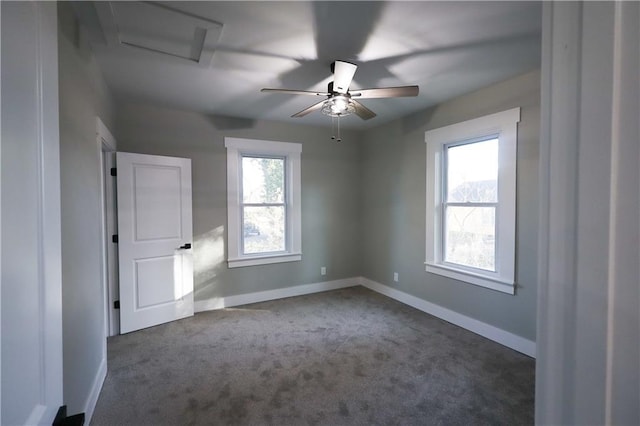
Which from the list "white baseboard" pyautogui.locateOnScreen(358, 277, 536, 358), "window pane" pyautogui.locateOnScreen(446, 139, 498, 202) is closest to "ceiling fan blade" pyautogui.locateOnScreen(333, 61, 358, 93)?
"window pane" pyautogui.locateOnScreen(446, 139, 498, 202)

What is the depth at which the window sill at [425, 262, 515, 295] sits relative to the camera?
299 cm

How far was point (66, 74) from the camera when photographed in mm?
1714

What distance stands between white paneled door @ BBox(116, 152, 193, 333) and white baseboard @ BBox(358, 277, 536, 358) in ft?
8.93

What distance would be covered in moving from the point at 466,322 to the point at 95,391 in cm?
345

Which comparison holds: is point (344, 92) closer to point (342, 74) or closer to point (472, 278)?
point (342, 74)

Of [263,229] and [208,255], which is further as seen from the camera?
[263,229]

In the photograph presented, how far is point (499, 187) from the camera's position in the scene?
3053 mm

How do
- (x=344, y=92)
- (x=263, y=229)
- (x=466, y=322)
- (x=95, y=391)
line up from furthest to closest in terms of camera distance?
(x=263, y=229), (x=466, y=322), (x=344, y=92), (x=95, y=391)

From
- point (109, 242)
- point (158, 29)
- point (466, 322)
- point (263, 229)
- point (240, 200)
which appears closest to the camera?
point (158, 29)

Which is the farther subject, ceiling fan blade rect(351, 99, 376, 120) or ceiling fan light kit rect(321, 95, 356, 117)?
ceiling fan blade rect(351, 99, 376, 120)

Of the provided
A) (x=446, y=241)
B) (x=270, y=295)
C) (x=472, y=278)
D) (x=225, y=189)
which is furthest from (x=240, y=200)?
(x=472, y=278)

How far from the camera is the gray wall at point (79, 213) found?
5.46ft

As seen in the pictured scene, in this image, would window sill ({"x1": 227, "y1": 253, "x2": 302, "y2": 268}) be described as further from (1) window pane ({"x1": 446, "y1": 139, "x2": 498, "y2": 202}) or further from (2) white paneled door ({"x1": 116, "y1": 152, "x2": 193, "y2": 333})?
(1) window pane ({"x1": 446, "y1": 139, "x2": 498, "y2": 202})

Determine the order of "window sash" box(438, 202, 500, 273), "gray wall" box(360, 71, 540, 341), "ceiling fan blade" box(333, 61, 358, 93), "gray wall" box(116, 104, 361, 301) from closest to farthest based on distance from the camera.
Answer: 1. "ceiling fan blade" box(333, 61, 358, 93)
2. "gray wall" box(360, 71, 540, 341)
3. "window sash" box(438, 202, 500, 273)
4. "gray wall" box(116, 104, 361, 301)
